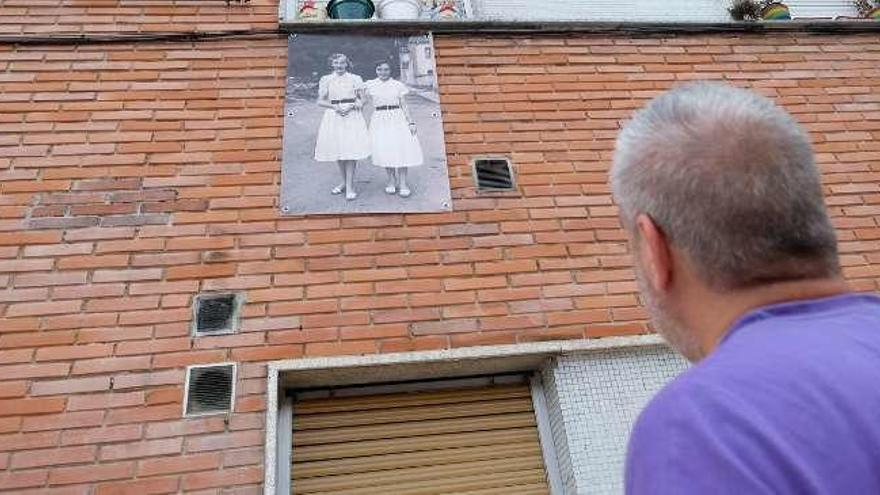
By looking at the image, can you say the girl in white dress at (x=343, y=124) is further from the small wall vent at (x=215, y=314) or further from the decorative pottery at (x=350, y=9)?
the small wall vent at (x=215, y=314)

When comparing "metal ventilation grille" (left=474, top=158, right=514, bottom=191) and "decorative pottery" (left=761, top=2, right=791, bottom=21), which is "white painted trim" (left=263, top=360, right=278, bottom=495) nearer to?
"metal ventilation grille" (left=474, top=158, right=514, bottom=191)

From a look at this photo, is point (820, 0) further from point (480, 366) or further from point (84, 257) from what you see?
point (84, 257)

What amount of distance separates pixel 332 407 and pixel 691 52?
3.15 m

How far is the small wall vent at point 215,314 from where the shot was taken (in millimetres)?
3127

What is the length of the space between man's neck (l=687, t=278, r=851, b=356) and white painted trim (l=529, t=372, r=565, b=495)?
86.4 inches

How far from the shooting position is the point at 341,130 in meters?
3.80

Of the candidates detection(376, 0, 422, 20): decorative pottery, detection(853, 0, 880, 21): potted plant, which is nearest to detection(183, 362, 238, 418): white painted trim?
detection(376, 0, 422, 20): decorative pottery

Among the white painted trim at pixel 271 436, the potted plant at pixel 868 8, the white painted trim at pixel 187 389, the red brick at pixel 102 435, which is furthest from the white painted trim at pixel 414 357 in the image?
the potted plant at pixel 868 8

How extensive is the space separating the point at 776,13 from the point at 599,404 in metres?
3.20

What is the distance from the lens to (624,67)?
4.31 meters

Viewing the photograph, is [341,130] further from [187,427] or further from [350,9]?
[187,427]

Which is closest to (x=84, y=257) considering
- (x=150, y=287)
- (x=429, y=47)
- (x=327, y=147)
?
(x=150, y=287)

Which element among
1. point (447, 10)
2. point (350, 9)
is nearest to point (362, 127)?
point (350, 9)

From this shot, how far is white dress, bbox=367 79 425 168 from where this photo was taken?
12.2ft
